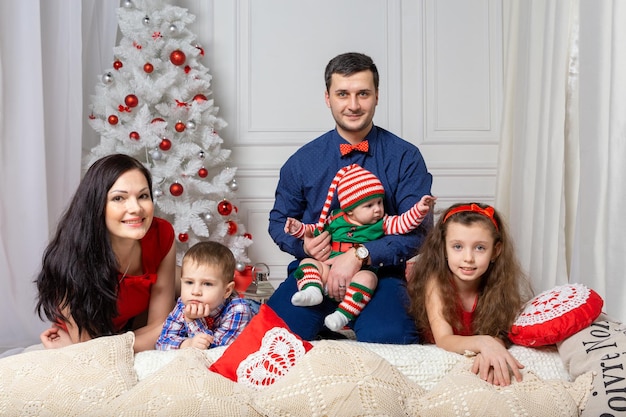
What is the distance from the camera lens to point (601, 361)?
1.78 meters

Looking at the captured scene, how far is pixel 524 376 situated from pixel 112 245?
1.33 metres

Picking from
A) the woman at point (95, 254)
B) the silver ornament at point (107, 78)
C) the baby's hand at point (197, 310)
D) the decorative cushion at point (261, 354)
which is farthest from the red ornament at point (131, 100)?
the decorative cushion at point (261, 354)

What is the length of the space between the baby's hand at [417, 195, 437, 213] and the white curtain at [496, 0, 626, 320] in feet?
2.15

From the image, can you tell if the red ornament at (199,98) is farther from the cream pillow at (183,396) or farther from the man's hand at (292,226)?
the cream pillow at (183,396)

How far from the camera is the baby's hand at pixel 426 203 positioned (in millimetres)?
2275

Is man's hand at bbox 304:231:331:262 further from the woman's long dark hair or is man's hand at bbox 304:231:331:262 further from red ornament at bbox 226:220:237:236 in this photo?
red ornament at bbox 226:220:237:236

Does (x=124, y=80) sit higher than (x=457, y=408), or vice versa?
(x=124, y=80)

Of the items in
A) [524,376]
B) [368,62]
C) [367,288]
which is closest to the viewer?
[524,376]

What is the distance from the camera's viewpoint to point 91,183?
7.23ft

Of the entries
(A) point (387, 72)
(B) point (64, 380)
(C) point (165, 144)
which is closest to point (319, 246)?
(B) point (64, 380)

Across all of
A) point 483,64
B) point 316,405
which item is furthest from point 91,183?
point 483,64

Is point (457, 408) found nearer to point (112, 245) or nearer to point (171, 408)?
point (171, 408)

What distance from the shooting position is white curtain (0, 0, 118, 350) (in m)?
2.81

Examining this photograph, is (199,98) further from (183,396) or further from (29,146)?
(183,396)
